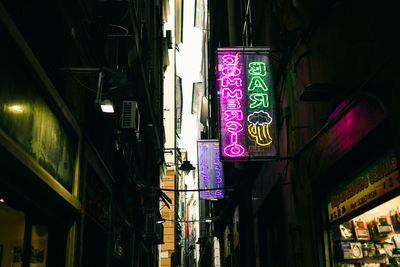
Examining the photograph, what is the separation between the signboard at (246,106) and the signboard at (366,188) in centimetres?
224

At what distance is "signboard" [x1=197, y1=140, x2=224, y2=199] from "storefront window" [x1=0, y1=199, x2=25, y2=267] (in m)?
15.0

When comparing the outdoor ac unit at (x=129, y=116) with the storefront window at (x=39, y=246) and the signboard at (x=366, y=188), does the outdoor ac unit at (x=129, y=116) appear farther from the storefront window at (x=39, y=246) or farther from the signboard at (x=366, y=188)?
the signboard at (x=366, y=188)

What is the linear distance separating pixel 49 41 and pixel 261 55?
4.85 meters

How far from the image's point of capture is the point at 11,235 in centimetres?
592

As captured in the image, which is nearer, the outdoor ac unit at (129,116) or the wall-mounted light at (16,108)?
the wall-mounted light at (16,108)

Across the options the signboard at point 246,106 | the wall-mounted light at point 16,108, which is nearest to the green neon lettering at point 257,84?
the signboard at point 246,106

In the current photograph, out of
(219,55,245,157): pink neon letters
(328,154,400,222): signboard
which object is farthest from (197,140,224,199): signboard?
(328,154,400,222): signboard

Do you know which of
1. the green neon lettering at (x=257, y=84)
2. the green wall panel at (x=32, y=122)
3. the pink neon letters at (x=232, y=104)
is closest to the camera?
the green wall panel at (x=32, y=122)

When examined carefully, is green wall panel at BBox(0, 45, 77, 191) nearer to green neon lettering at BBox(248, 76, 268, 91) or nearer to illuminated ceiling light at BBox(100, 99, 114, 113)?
illuminated ceiling light at BBox(100, 99, 114, 113)

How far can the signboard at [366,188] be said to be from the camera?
531 cm

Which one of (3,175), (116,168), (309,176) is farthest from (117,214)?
(3,175)

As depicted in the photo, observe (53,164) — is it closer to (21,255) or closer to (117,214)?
(21,255)

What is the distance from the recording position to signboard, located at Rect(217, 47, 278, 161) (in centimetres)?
927

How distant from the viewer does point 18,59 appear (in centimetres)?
493
